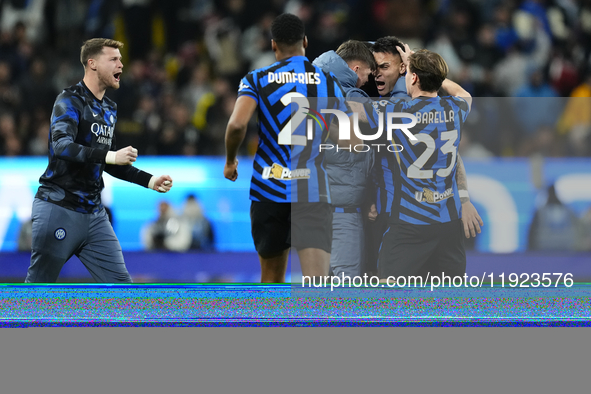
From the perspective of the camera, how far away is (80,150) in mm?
3404

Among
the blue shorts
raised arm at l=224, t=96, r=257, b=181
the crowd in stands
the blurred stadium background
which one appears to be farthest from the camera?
the crowd in stands

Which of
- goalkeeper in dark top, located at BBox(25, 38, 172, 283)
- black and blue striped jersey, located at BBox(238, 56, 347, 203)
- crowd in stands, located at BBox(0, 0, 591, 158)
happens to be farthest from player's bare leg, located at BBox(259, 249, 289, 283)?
crowd in stands, located at BBox(0, 0, 591, 158)

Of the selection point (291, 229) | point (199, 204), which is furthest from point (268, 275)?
point (199, 204)

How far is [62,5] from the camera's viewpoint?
7.70m

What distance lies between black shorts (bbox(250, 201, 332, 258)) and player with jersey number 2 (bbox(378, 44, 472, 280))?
0.43m

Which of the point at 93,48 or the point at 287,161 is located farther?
the point at 93,48

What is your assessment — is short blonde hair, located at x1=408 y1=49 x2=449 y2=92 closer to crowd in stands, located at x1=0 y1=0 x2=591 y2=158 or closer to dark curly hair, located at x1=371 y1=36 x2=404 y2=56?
dark curly hair, located at x1=371 y1=36 x2=404 y2=56

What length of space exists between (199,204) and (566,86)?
13.6 ft

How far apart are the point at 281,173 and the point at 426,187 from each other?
0.73 meters

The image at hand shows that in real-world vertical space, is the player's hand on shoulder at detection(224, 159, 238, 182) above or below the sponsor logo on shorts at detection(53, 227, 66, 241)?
above

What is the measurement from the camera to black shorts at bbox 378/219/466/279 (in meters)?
3.45

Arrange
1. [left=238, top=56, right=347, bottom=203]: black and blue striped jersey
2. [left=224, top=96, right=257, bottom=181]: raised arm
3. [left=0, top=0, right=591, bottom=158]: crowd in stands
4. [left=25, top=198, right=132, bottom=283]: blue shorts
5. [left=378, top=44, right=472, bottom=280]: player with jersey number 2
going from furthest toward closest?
1. [left=0, top=0, right=591, bottom=158]: crowd in stands
2. [left=25, top=198, right=132, bottom=283]: blue shorts
3. [left=378, top=44, right=472, bottom=280]: player with jersey number 2
4. [left=238, top=56, right=347, bottom=203]: black and blue striped jersey
5. [left=224, top=96, right=257, bottom=181]: raised arm

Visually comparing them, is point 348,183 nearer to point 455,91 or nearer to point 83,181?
point 455,91

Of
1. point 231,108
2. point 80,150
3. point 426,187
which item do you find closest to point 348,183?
point 426,187
